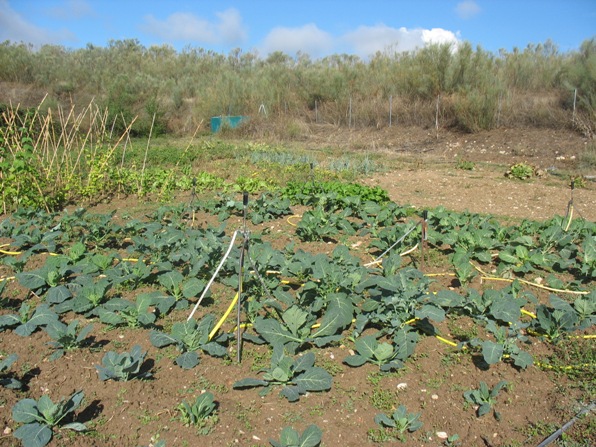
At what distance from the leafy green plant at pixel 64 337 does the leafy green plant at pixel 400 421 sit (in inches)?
64.9

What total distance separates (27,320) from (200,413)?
1.50 metres

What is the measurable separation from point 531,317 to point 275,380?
1.88 metres

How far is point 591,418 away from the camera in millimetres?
2465

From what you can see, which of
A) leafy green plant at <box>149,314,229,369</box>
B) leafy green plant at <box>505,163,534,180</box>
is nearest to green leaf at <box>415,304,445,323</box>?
leafy green plant at <box>149,314,229,369</box>

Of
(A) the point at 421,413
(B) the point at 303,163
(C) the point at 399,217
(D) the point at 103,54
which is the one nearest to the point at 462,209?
(C) the point at 399,217

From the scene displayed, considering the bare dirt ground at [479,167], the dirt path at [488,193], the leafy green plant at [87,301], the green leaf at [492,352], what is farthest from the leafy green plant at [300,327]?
the dirt path at [488,193]

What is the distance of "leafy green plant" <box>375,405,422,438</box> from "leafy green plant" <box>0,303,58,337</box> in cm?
194

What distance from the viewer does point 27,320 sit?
3.26m

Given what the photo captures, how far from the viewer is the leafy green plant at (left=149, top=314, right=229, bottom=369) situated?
287cm

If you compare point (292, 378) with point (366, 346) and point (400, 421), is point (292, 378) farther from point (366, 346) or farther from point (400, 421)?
point (400, 421)

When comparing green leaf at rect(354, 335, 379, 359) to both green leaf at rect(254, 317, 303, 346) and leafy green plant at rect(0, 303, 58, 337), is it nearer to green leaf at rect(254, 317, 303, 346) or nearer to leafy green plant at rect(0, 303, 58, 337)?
green leaf at rect(254, 317, 303, 346)

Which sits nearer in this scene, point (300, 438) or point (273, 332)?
point (300, 438)

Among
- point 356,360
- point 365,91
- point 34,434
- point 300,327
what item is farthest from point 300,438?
point 365,91

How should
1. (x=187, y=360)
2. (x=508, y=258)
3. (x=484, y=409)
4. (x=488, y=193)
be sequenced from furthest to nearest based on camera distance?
(x=488, y=193), (x=508, y=258), (x=187, y=360), (x=484, y=409)
